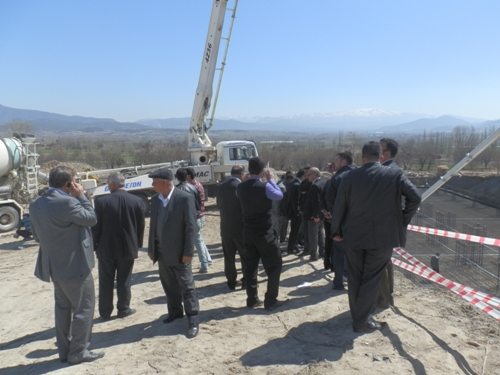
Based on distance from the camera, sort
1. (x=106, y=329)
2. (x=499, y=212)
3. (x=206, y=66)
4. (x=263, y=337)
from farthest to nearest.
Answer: (x=499, y=212) < (x=206, y=66) < (x=106, y=329) < (x=263, y=337)

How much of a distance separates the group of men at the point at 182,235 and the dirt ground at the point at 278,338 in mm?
229

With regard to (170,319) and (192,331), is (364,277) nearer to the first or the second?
(192,331)

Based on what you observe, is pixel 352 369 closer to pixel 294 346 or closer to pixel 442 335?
pixel 294 346

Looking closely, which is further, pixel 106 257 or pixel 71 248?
pixel 106 257

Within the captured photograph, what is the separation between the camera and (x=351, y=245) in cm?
407

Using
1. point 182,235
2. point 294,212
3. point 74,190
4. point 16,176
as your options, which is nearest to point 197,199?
point 294,212

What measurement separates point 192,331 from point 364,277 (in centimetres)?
184

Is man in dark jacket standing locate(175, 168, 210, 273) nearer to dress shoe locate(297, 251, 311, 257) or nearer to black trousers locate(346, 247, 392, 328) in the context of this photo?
dress shoe locate(297, 251, 311, 257)

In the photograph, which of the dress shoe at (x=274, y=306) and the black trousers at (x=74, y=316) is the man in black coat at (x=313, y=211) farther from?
the black trousers at (x=74, y=316)

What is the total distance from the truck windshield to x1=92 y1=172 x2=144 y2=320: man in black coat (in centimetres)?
1026

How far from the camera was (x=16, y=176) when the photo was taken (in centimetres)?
1303

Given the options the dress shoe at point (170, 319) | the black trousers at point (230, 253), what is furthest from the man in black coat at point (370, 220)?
the dress shoe at point (170, 319)

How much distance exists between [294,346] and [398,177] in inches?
74.3

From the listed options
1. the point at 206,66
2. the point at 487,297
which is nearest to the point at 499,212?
the point at 206,66
